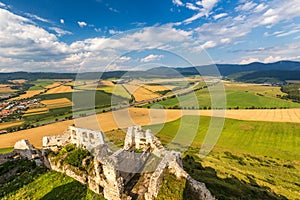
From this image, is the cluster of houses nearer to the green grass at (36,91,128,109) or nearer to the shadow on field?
the green grass at (36,91,128,109)

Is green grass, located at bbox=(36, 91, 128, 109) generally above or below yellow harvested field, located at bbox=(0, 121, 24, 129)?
above

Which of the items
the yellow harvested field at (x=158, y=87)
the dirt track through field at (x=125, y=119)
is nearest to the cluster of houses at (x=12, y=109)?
the dirt track through field at (x=125, y=119)

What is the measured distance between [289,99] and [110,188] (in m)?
115

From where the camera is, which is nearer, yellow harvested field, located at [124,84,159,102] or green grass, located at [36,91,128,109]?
green grass, located at [36,91,128,109]

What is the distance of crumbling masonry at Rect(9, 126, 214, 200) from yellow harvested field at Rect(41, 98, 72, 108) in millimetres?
69321

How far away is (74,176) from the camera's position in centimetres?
1356

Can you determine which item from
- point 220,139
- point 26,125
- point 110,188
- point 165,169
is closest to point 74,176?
point 110,188

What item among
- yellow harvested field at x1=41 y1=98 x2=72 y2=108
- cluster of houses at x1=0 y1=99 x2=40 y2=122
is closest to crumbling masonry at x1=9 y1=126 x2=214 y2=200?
cluster of houses at x1=0 y1=99 x2=40 y2=122

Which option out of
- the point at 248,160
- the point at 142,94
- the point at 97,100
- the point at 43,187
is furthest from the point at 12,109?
the point at 248,160

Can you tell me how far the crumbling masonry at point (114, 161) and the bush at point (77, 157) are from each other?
1.37 feet

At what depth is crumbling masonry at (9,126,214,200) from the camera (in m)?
11.2

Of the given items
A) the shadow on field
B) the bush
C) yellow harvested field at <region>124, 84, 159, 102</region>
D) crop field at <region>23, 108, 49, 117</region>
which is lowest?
crop field at <region>23, 108, 49, 117</region>

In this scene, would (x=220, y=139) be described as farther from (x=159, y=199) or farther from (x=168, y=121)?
(x=159, y=199)

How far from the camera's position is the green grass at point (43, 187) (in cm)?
1230
